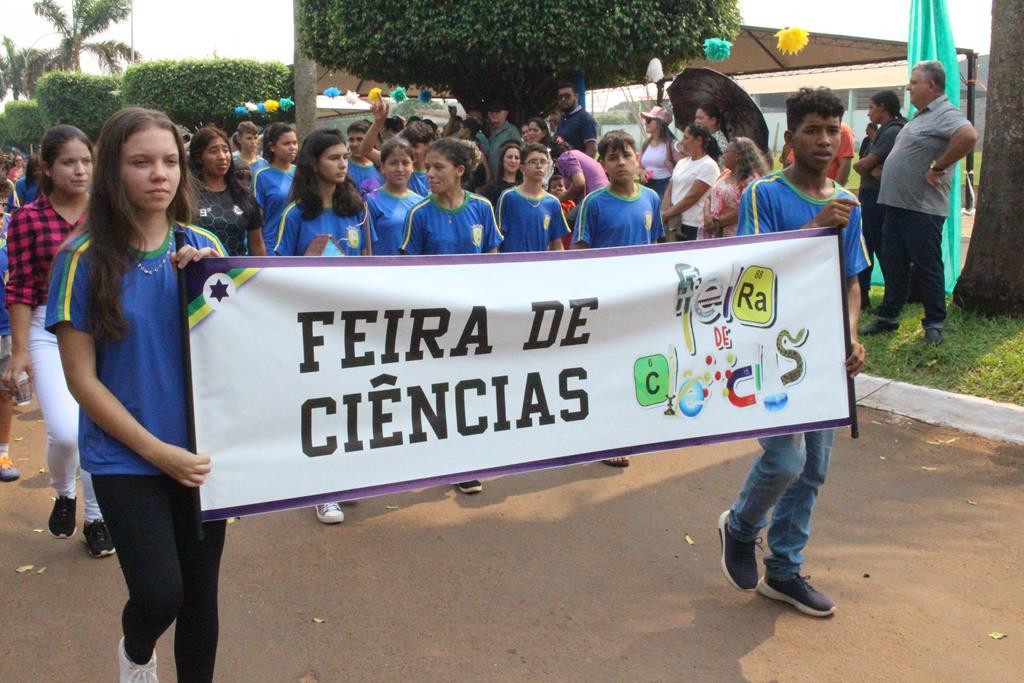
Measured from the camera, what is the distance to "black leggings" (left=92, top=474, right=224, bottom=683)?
2525 mm

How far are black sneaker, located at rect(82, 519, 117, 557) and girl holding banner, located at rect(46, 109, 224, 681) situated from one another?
1.86 m

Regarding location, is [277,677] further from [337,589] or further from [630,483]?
[630,483]

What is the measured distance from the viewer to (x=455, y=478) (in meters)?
3.22

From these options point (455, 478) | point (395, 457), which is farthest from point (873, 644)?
point (395, 457)

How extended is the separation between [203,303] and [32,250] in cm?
208

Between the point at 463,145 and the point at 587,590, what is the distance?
2.81m

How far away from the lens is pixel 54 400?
4199 millimetres

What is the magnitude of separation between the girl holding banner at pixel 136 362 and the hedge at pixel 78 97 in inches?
1861

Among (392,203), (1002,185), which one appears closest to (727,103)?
(1002,185)

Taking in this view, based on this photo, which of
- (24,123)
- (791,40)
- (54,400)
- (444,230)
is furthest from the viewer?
(24,123)

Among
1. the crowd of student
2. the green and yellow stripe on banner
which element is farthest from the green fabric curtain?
the green and yellow stripe on banner

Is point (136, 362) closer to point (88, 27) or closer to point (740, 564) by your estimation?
point (740, 564)

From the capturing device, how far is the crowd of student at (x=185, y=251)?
2533mm

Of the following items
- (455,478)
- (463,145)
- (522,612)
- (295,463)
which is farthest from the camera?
Result: (463,145)
